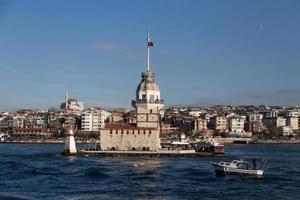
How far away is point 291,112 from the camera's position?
163 m

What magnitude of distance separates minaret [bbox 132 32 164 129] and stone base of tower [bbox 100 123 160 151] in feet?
6.05

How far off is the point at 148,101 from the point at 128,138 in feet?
19.0

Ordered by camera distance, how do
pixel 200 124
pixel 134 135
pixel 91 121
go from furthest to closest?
pixel 200 124 < pixel 91 121 < pixel 134 135

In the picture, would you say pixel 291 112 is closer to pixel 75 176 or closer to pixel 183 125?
pixel 183 125

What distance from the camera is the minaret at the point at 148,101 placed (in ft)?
201

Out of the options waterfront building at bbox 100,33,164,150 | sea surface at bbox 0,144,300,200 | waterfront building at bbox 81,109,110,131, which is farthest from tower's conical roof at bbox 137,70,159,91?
waterfront building at bbox 81,109,110,131

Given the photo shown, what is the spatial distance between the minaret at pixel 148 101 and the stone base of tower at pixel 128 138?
185cm

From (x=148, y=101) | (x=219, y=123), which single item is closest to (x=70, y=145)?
(x=148, y=101)

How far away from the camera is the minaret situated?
6131 cm

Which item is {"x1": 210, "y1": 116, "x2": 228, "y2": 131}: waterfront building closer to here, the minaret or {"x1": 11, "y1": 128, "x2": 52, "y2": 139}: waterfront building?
{"x1": 11, "y1": 128, "x2": 52, "y2": 139}: waterfront building

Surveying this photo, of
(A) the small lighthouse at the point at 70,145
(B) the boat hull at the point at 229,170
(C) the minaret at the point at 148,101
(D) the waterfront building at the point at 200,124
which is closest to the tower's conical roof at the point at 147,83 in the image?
(C) the minaret at the point at 148,101

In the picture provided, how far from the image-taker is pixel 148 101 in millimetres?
62906

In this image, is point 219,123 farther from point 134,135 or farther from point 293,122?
point 134,135

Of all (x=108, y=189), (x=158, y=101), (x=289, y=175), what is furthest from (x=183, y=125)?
(x=108, y=189)
